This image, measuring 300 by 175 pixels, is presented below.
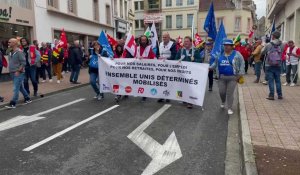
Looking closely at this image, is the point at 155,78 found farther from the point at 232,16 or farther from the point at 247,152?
the point at 232,16

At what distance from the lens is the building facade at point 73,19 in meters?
18.6

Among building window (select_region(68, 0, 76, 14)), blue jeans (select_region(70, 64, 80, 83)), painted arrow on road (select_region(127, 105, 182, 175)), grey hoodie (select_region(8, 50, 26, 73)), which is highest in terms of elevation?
building window (select_region(68, 0, 76, 14))

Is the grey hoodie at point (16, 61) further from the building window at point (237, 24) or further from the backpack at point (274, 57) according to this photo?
the building window at point (237, 24)

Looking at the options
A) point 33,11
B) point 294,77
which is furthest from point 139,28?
point 294,77

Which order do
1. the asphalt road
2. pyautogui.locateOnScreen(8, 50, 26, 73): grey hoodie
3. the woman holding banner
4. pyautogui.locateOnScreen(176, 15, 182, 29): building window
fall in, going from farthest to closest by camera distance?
pyautogui.locateOnScreen(176, 15, 182, 29): building window, the woman holding banner, pyautogui.locateOnScreen(8, 50, 26, 73): grey hoodie, the asphalt road

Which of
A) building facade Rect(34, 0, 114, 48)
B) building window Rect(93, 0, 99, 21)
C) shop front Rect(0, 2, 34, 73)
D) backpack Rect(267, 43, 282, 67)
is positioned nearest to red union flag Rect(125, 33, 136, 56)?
backpack Rect(267, 43, 282, 67)

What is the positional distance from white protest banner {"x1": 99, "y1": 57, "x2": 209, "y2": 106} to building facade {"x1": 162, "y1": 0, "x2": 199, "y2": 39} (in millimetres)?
45610

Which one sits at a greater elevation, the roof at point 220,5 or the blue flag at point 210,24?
the roof at point 220,5

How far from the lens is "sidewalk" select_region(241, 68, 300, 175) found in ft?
13.7

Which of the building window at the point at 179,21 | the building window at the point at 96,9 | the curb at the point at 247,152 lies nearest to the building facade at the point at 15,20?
the building window at the point at 96,9

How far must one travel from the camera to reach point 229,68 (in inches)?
307

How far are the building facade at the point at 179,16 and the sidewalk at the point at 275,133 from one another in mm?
45783

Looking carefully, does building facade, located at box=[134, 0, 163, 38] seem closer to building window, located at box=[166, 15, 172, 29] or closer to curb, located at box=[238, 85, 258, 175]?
building window, located at box=[166, 15, 172, 29]

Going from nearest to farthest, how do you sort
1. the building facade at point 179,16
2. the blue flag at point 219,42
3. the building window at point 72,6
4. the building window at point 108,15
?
the blue flag at point 219,42, the building window at point 72,6, the building window at point 108,15, the building facade at point 179,16
